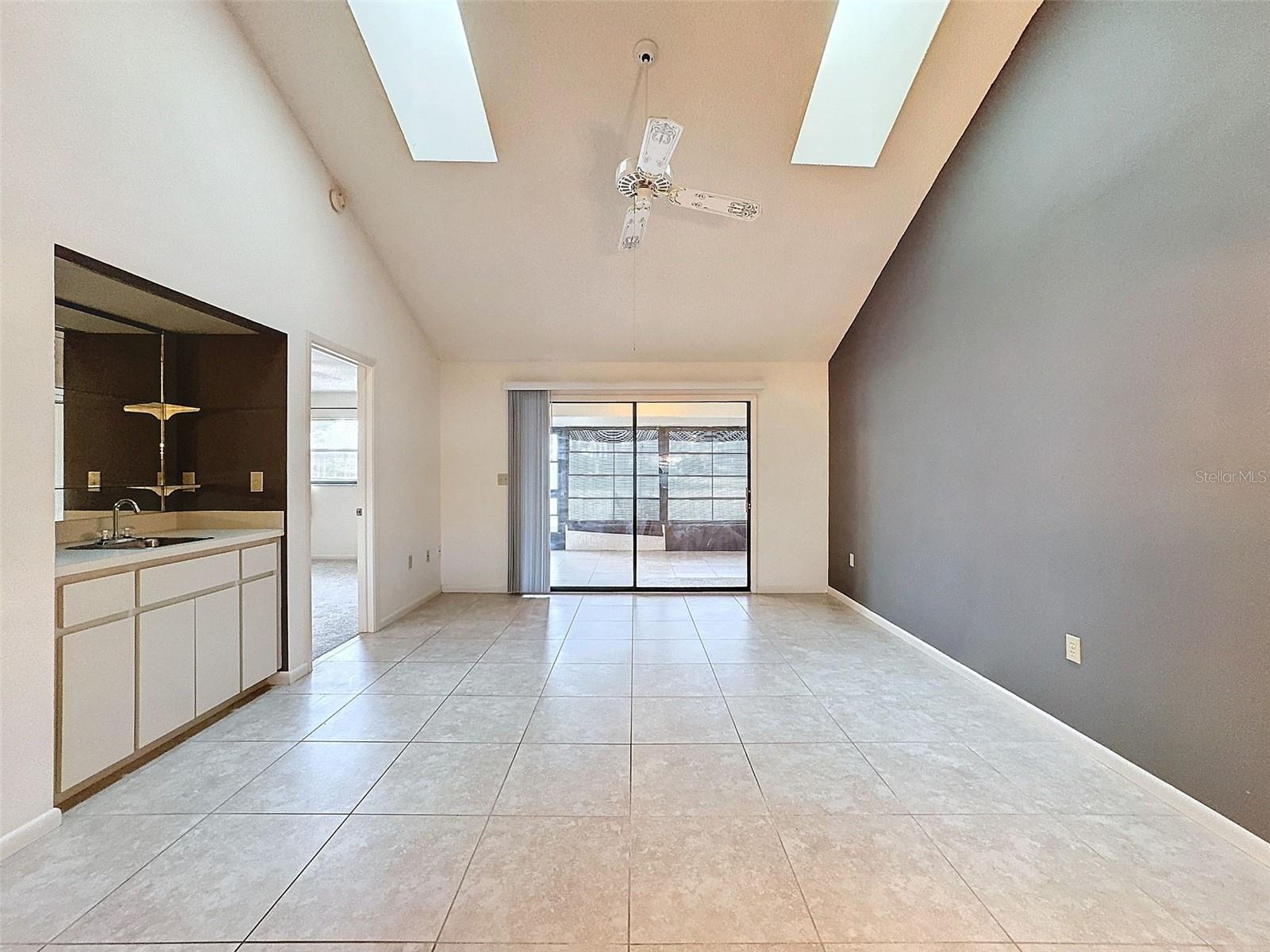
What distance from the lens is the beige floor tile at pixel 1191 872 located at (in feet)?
5.16

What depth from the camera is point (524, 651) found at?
13.1 feet

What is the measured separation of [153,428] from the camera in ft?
10.9

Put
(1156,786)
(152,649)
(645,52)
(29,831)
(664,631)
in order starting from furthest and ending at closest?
(664,631), (645,52), (152,649), (1156,786), (29,831)

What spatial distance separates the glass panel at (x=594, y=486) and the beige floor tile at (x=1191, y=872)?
177 inches

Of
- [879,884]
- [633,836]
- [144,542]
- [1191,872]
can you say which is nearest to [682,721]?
[633,836]

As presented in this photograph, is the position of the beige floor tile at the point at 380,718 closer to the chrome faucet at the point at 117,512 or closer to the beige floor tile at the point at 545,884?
the beige floor tile at the point at 545,884

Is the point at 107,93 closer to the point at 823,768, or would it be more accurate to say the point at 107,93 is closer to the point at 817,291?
the point at 823,768

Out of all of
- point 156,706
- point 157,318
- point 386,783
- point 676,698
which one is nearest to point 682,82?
point 157,318

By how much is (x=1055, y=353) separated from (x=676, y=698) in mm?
2546

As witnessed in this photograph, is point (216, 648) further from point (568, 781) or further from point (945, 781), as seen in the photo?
point (945, 781)

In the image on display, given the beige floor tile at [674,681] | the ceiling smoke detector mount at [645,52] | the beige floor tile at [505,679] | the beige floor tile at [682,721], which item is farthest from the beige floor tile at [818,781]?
the ceiling smoke detector mount at [645,52]

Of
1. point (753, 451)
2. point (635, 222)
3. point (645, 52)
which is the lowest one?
point (753, 451)

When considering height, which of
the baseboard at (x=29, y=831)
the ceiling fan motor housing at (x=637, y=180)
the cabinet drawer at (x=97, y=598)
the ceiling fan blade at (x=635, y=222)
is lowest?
the baseboard at (x=29, y=831)

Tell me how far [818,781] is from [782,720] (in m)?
0.57
